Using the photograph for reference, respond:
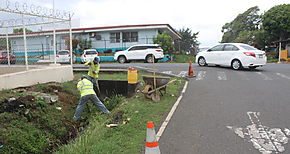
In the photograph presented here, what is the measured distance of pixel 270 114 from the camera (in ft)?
17.7

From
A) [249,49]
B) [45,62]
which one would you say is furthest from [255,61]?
[45,62]

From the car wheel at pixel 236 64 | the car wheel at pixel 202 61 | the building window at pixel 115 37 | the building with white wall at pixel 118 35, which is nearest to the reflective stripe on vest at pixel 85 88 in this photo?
the car wheel at pixel 236 64

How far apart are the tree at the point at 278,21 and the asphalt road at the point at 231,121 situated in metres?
24.1

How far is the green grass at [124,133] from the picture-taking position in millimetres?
3912

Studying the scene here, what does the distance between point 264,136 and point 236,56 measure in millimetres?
9046

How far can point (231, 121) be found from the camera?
506 cm

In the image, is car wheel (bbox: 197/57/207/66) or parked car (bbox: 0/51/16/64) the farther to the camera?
car wheel (bbox: 197/57/207/66)

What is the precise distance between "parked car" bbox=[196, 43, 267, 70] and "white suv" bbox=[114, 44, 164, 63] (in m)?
5.29

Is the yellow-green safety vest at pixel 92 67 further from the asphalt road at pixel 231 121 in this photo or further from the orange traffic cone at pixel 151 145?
the orange traffic cone at pixel 151 145

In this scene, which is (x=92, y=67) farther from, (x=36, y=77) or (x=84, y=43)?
(x=84, y=43)

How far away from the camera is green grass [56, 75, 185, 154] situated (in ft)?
12.8

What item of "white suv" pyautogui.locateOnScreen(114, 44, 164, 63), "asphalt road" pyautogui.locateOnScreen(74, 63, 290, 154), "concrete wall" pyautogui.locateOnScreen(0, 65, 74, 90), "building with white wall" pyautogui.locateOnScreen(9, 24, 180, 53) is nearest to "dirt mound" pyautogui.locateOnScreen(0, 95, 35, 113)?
"concrete wall" pyautogui.locateOnScreen(0, 65, 74, 90)

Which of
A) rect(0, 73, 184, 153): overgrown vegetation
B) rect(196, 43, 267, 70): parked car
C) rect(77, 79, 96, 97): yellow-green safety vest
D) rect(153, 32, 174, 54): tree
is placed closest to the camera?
rect(0, 73, 184, 153): overgrown vegetation

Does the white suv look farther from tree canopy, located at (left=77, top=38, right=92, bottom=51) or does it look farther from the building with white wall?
tree canopy, located at (left=77, top=38, right=92, bottom=51)
